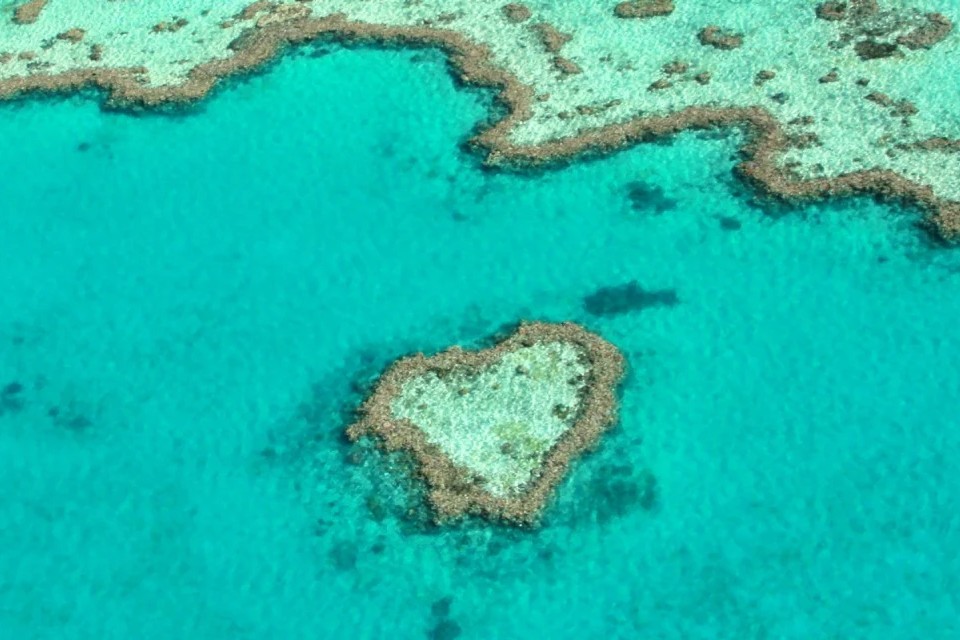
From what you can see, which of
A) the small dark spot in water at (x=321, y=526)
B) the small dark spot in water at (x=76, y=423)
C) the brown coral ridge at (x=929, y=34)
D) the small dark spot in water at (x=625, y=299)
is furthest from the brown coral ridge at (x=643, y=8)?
the small dark spot in water at (x=76, y=423)

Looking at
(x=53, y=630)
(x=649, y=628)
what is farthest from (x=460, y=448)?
(x=53, y=630)

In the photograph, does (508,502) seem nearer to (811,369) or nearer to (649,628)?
(649,628)

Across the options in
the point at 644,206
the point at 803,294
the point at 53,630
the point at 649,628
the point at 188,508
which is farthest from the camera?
the point at 644,206

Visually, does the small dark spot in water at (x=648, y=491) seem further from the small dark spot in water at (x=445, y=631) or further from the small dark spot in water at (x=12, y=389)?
the small dark spot in water at (x=12, y=389)

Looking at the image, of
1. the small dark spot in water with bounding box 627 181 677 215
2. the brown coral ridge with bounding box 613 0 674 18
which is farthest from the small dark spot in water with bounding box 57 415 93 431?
the brown coral ridge with bounding box 613 0 674 18

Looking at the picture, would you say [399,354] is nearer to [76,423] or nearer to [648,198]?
[76,423]

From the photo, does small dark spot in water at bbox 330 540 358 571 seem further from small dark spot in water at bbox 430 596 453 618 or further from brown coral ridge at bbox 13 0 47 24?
brown coral ridge at bbox 13 0 47 24

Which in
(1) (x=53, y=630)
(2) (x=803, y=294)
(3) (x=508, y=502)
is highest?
(2) (x=803, y=294)

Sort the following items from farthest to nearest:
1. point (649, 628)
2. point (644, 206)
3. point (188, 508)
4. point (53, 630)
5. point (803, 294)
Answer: point (644, 206) < point (803, 294) < point (188, 508) < point (53, 630) < point (649, 628)
